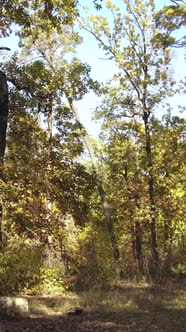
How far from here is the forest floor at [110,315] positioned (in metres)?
6.76

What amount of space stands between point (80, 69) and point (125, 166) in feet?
35.9

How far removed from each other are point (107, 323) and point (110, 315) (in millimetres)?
799

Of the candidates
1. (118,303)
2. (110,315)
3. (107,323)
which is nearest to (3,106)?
(118,303)

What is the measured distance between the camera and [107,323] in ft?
23.4

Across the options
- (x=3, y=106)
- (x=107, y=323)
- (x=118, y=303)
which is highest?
(x=3, y=106)

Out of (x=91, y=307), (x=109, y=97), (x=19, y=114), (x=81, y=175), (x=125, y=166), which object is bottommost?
(x=91, y=307)

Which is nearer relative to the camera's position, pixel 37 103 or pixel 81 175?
pixel 81 175

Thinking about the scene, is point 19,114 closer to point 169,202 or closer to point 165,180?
point 169,202

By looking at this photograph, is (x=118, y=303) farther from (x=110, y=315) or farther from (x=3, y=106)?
(x=3, y=106)

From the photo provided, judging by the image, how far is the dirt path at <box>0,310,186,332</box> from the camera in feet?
21.8

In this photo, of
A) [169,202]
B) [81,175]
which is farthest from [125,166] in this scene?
[81,175]

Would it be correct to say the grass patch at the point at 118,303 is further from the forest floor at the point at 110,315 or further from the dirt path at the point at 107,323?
the dirt path at the point at 107,323

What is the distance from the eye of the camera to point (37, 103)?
12.5 m

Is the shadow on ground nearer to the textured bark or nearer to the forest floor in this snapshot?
the forest floor
